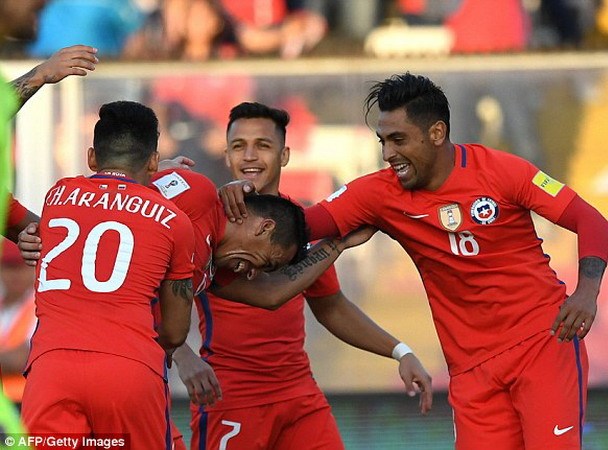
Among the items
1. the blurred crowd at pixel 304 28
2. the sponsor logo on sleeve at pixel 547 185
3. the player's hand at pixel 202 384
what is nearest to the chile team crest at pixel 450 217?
the sponsor logo on sleeve at pixel 547 185

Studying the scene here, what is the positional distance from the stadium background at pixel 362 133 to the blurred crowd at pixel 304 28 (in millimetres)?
171

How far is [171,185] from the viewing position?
5.78 m

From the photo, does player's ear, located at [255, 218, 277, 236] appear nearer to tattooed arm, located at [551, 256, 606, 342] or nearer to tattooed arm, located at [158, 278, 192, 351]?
tattooed arm, located at [158, 278, 192, 351]

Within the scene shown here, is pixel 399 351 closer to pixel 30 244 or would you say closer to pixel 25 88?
pixel 30 244

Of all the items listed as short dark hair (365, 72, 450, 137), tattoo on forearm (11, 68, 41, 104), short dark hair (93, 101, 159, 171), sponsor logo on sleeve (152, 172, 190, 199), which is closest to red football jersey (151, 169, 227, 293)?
sponsor logo on sleeve (152, 172, 190, 199)

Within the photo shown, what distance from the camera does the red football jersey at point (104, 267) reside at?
16.6 feet

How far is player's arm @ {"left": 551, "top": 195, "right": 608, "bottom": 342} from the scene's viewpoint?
222 inches

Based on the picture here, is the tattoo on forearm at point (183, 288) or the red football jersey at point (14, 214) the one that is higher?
the red football jersey at point (14, 214)

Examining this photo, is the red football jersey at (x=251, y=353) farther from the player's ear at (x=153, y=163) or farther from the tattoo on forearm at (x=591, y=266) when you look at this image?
the tattoo on forearm at (x=591, y=266)

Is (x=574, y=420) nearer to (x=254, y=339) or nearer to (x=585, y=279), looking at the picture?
(x=585, y=279)

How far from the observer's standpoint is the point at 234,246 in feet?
18.9

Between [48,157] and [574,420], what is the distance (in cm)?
532

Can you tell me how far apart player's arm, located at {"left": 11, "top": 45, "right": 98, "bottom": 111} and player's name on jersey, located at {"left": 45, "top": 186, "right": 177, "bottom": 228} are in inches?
18.3

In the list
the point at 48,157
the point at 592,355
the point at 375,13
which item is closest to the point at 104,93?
the point at 48,157
